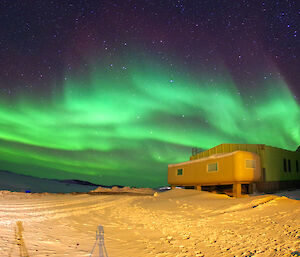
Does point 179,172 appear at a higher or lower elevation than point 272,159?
lower

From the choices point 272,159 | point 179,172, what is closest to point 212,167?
point 272,159

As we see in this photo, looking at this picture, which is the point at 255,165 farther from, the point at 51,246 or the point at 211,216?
the point at 51,246

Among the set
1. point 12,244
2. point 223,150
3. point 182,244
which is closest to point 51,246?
point 12,244

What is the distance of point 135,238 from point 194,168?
14.9 metres

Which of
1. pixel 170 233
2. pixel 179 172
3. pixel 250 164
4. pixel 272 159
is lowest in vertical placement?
pixel 170 233

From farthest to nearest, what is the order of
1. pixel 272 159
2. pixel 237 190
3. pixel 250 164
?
pixel 272 159
pixel 250 164
pixel 237 190

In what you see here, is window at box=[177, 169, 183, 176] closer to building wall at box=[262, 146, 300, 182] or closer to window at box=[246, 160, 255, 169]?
window at box=[246, 160, 255, 169]

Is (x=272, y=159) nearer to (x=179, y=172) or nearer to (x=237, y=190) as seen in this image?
(x=237, y=190)

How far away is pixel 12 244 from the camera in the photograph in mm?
5586

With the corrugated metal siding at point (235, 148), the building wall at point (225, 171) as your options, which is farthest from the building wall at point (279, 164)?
the building wall at point (225, 171)

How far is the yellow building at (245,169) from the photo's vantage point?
689 inches

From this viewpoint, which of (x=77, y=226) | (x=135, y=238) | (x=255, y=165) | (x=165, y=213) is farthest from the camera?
(x=255, y=165)

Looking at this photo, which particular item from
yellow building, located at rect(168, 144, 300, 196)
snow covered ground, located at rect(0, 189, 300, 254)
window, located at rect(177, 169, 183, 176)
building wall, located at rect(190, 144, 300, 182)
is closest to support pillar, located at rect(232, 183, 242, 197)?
yellow building, located at rect(168, 144, 300, 196)

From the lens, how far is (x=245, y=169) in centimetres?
1752
